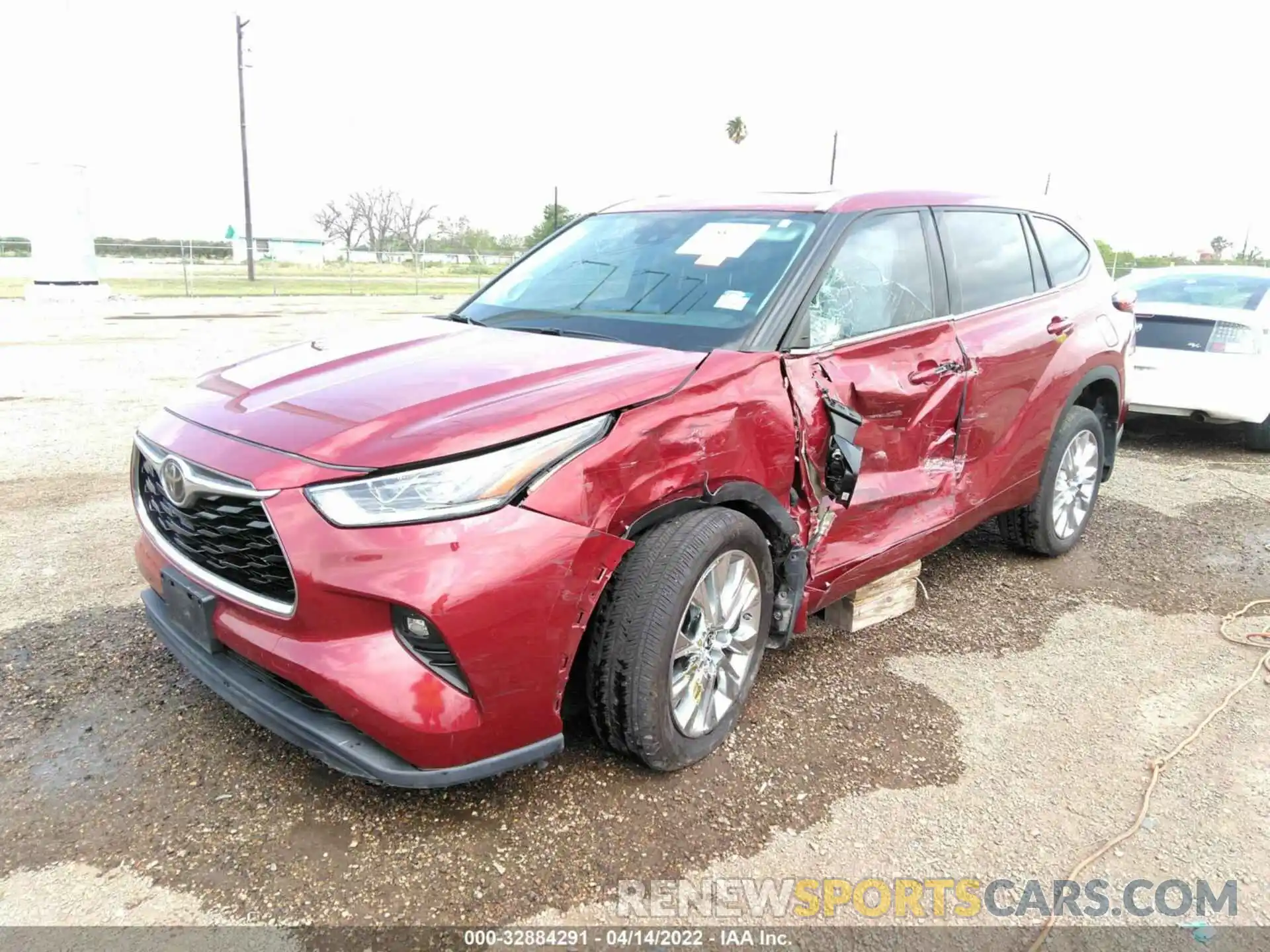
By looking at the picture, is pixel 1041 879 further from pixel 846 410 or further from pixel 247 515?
pixel 247 515

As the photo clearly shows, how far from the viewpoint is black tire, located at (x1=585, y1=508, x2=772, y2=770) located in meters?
2.52

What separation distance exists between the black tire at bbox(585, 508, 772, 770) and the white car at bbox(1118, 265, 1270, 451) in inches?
244

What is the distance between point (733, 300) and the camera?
3178mm

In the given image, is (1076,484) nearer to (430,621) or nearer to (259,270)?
(430,621)

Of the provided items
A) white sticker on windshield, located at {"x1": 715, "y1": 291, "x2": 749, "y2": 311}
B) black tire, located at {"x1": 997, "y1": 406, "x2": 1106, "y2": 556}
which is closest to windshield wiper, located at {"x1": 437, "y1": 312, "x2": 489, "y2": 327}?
white sticker on windshield, located at {"x1": 715, "y1": 291, "x2": 749, "y2": 311}

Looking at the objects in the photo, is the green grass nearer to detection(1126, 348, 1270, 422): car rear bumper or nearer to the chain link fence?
the chain link fence

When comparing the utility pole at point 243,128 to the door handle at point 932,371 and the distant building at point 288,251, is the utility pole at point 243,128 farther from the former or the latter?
the door handle at point 932,371

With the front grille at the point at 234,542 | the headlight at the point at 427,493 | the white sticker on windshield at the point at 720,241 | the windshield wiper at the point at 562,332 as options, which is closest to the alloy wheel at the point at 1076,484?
the white sticker on windshield at the point at 720,241

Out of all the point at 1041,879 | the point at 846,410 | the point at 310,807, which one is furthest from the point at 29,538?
the point at 1041,879

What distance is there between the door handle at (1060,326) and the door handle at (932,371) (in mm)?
950

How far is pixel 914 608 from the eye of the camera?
4.25 m

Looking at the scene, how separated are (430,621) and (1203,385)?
738 centimetres

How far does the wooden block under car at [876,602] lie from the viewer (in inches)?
151

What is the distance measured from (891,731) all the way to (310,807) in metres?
1.94
